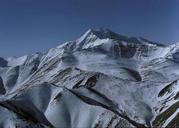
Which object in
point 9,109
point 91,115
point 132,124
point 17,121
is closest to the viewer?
point 17,121

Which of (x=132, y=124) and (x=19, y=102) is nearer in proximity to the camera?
(x=132, y=124)

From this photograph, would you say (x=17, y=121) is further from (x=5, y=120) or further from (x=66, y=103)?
(x=66, y=103)

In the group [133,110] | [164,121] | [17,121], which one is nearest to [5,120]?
[17,121]

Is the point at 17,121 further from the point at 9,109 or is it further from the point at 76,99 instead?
the point at 76,99

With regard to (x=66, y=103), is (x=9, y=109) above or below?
above

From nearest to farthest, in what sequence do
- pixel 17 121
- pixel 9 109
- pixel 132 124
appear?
pixel 17 121 → pixel 9 109 → pixel 132 124

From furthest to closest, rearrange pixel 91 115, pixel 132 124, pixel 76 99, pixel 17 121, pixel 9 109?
pixel 76 99 → pixel 91 115 → pixel 132 124 → pixel 9 109 → pixel 17 121

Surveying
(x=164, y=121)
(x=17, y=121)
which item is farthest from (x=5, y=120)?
(x=164, y=121)

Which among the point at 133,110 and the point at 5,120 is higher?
the point at 5,120

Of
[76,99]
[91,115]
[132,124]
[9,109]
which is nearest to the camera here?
[9,109]
